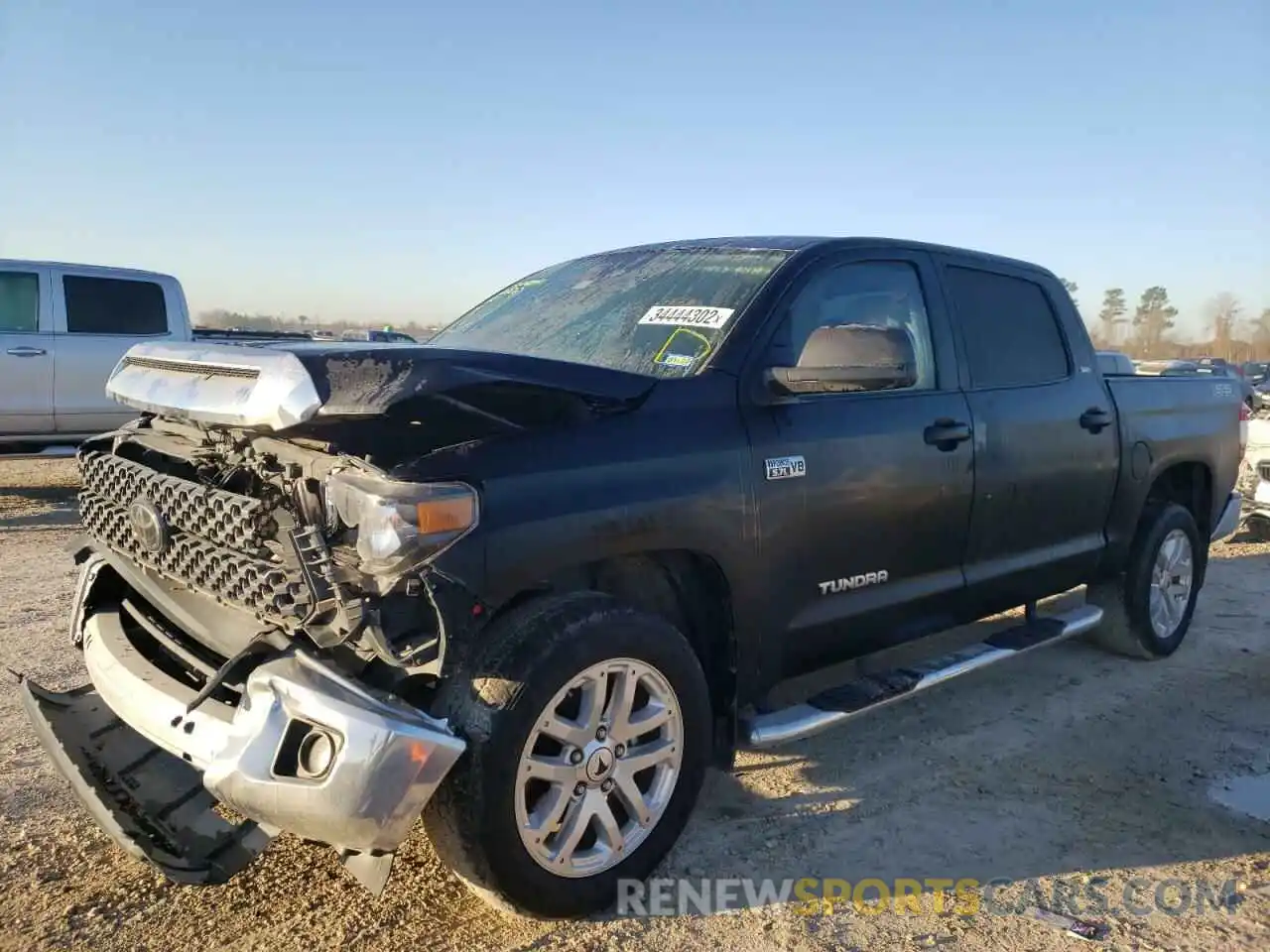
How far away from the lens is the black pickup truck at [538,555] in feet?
7.86

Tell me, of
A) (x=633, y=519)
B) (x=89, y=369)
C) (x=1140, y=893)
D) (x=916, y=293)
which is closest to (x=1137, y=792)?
(x=1140, y=893)

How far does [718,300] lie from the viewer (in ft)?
11.5

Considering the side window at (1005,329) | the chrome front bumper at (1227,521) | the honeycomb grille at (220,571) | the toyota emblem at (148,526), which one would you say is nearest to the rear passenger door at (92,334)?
the honeycomb grille at (220,571)

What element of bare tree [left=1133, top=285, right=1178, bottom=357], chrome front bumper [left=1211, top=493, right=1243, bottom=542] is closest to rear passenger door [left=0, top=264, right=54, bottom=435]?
chrome front bumper [left=1211, top=493, right=1243, bottom=542]

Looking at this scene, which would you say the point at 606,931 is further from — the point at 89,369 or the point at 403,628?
the point at 89,369

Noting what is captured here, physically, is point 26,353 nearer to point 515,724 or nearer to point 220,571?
point 220,571

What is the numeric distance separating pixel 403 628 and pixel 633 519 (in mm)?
723

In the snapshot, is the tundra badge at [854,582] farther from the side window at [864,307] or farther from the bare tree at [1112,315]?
the bare tree at [1112,315]

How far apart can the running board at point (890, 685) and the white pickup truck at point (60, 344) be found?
734cm

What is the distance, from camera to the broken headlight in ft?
7.73

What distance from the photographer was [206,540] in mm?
2705

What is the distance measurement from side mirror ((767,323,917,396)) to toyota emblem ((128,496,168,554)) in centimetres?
190

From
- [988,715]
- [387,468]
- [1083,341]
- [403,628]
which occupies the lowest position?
[988,715]

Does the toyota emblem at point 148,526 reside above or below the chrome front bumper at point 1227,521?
above
